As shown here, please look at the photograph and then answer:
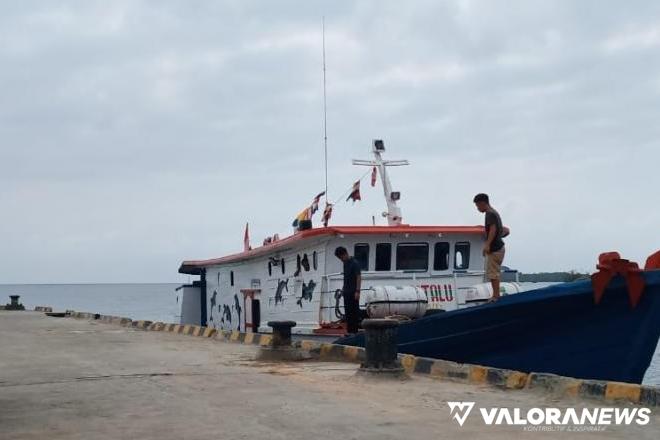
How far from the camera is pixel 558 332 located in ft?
36.7

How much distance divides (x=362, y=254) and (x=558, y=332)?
5624 mm

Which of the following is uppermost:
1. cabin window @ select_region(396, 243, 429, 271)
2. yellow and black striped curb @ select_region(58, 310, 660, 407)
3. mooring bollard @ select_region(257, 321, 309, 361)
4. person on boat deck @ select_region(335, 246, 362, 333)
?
cabin window @ select_region(396, 243, 429, 271)

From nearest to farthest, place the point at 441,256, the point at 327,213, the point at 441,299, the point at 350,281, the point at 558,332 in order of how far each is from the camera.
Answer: the point at 558,332 < the point at 350,281 < the point at 441,299 < the point at 441,256 < the point at 327,213

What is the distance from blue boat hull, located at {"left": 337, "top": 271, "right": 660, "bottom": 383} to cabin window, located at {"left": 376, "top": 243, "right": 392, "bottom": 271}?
3608 mm

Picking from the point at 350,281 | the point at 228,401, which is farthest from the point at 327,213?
the point at 228,401

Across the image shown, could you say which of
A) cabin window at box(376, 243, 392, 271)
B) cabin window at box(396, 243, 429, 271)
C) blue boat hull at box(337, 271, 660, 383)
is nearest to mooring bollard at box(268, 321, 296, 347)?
blue boat hull at box(337, 271, 660, 383)

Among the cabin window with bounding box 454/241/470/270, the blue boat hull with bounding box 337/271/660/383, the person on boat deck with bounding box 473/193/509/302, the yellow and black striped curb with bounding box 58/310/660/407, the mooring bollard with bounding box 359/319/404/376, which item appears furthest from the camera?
the cabin window with bounding box 454/241/470/270

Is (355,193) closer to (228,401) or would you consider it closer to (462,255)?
(462,255)

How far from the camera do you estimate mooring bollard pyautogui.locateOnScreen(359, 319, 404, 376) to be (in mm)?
9367

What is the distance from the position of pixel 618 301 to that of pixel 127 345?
8.67m

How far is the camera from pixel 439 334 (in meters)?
12.5

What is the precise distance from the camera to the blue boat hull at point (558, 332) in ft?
34.1

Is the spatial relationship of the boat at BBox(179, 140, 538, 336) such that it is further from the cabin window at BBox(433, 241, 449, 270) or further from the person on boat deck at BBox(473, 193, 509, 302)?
the person on boat deck at BBox(473, 193, 509, 302)

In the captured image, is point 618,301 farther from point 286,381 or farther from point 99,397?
point 99,397
